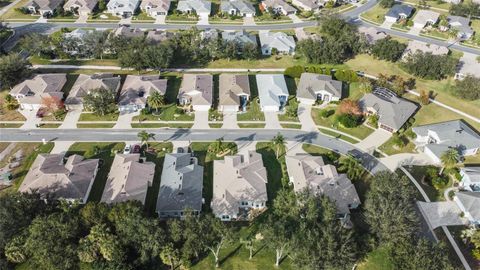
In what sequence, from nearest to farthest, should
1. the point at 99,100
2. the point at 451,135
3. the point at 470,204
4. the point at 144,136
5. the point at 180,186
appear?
the point at 470,204, the point at 180,186, the point at 144,136, the point at 451,135, the point at 99,100

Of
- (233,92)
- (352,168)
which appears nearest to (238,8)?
(233,92)

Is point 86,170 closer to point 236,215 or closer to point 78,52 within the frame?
point 236,215

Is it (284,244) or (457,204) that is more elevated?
(284,244)

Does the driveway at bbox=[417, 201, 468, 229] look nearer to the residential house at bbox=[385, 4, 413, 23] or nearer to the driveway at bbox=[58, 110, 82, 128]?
the driveway at bbox=[58, 110, 82, 128]

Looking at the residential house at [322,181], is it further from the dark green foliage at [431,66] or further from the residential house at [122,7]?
the residential house at [122,7]

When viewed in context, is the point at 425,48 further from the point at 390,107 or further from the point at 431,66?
the point at 390,107

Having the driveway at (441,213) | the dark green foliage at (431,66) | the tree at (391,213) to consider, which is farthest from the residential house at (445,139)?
the dark green foliage at (431,66)

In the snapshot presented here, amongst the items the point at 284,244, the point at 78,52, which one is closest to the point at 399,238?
the point at 284,244

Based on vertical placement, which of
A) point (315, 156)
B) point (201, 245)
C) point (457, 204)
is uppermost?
point (201, 245)

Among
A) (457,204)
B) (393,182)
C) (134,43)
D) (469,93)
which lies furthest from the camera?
(134,43)
